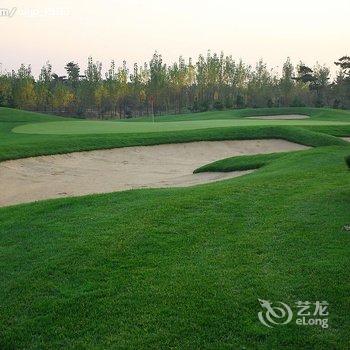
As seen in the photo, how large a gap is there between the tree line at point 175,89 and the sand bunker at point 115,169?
58.3 m

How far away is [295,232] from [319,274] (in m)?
2.10

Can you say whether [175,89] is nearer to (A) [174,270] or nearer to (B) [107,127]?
(B) [107,127]

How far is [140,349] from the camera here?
222 inches

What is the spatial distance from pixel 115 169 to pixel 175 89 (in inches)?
3167

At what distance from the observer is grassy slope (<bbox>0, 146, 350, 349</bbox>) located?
5980 mm

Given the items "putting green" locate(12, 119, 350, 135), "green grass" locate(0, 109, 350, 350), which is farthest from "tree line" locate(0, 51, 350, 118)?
"green grass" locate(0, 109, 350, 350)

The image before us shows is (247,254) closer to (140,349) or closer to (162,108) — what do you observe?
(140,349)

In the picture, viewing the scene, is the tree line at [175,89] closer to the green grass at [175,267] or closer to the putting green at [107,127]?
the putting green at [107,127]

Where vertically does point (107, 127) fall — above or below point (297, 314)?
above

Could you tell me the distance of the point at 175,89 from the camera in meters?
101

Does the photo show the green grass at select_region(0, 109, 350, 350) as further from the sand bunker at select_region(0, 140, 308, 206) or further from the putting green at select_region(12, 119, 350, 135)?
the putting green at select_region(12, 119, 350, 135)

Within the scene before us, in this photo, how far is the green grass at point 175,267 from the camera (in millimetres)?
5984

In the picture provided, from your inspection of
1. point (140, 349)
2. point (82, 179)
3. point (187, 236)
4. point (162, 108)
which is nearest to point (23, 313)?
point (140, 349)

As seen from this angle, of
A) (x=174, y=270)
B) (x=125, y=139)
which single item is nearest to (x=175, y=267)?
(x=174, y=270)
